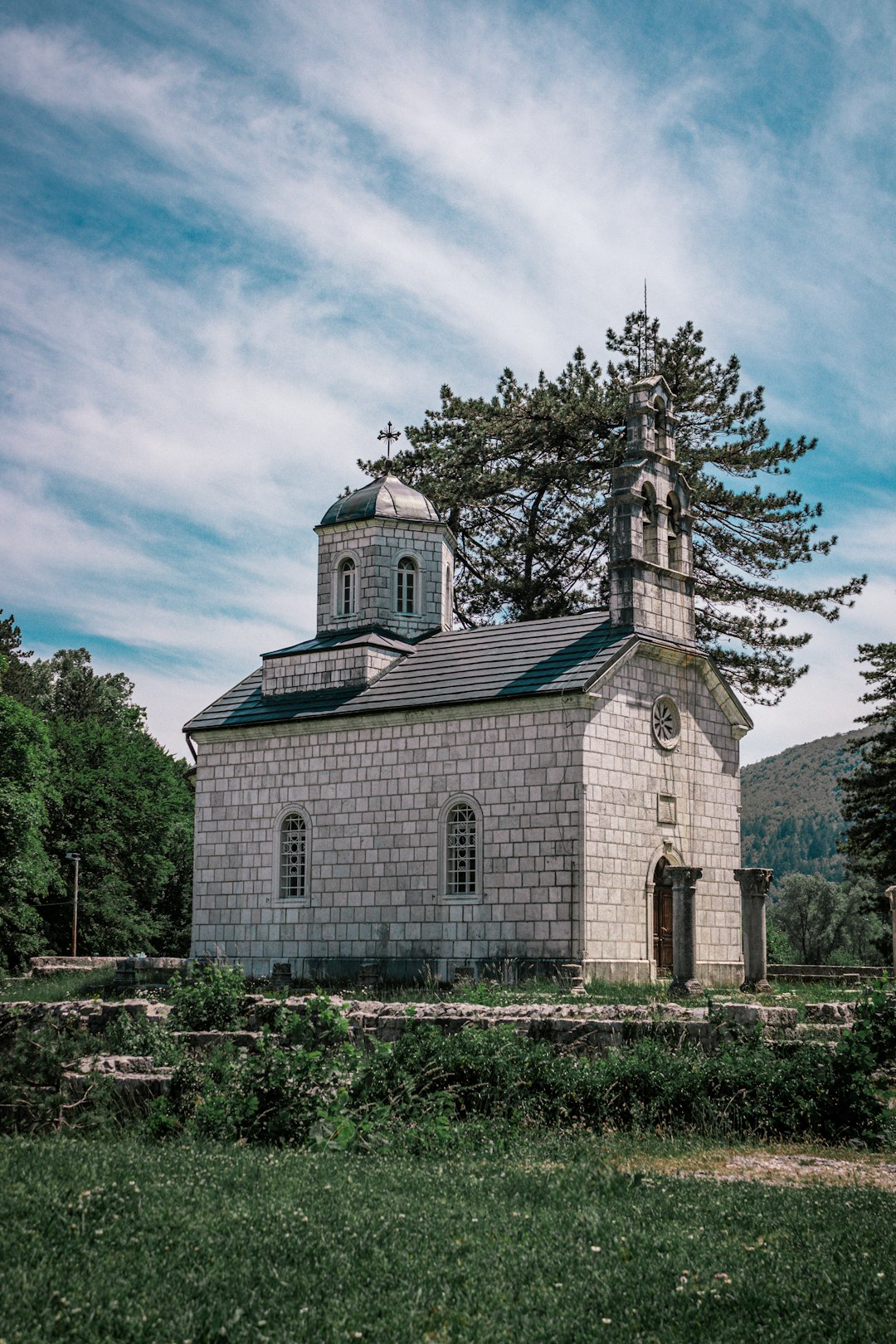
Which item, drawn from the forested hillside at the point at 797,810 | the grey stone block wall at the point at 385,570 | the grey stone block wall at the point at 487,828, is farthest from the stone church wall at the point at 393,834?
the forested hillside at the point at 797,810

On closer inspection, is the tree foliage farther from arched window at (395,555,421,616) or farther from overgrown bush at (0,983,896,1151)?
overgrown bush at (0,983,896,1151)

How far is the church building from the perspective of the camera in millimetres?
22812

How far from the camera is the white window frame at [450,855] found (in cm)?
2355

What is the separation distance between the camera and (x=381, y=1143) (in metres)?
9.01

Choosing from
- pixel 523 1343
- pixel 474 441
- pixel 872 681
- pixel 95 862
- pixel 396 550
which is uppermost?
pixel 474 441

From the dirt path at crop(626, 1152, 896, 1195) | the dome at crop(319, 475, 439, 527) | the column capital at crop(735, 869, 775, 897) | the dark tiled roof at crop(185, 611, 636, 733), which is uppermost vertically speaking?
the dome at crop(319, 475, 439, 527)

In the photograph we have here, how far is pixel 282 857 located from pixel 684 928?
9.44m

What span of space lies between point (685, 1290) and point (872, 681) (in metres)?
30.5

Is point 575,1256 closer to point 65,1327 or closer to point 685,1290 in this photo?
point 685,1290

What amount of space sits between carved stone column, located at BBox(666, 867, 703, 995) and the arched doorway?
3231mm

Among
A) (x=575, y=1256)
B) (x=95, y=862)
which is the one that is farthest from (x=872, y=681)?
(x=575, y=1256)

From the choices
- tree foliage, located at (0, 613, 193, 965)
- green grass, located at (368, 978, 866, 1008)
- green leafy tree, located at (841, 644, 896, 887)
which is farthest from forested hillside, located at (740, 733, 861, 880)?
green grass, located at (368, 978, 866, 1008)

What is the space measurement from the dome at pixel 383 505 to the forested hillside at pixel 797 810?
327ft

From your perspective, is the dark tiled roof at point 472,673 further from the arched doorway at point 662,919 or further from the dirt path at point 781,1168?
the dirt path at point 781,1168
